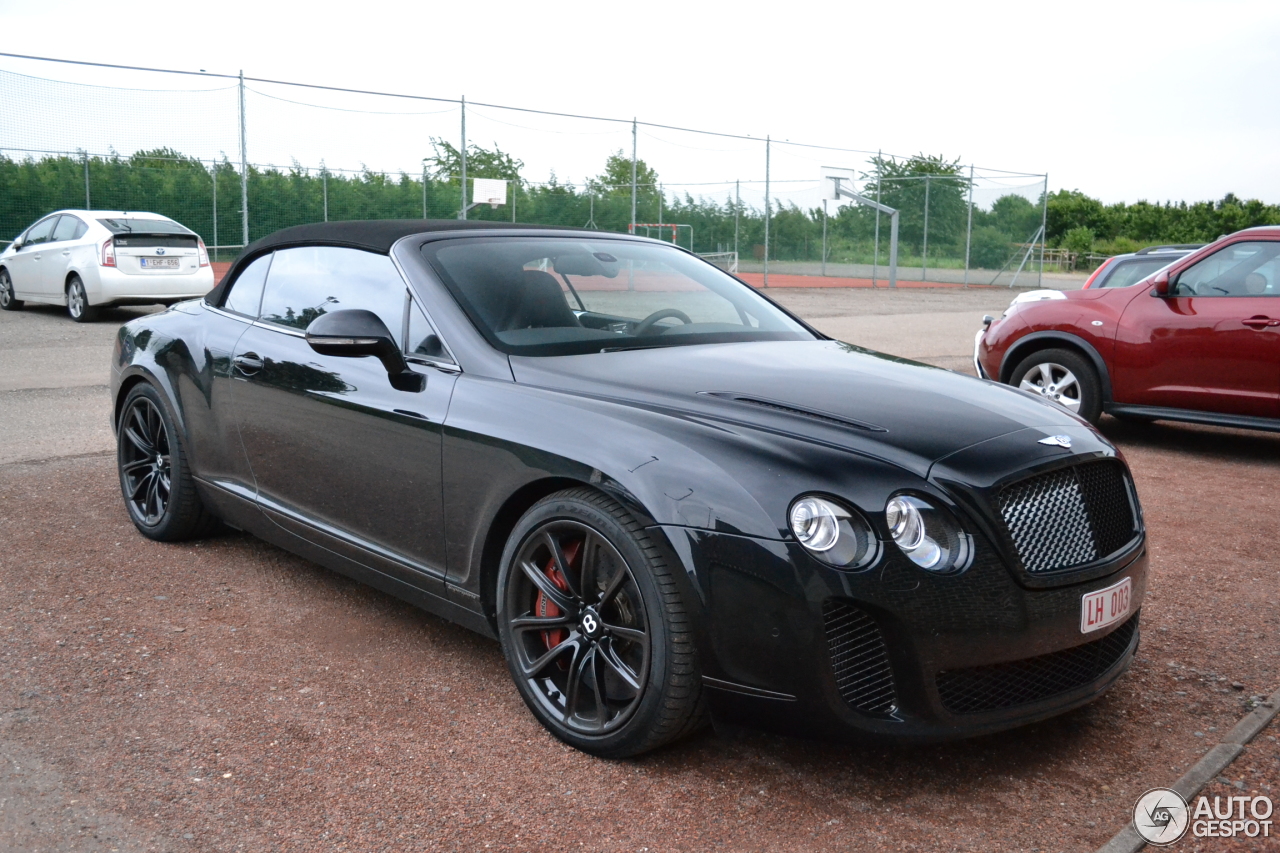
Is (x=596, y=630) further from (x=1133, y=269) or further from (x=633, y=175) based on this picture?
(x=633, y=175)

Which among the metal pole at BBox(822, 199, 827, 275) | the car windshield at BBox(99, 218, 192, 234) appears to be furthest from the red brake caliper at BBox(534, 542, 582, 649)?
the metal pole at BBox(822, 199, 827, 275)

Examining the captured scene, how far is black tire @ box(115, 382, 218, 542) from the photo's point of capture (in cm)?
478

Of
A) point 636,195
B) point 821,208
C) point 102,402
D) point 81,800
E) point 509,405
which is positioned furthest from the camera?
point 821,208

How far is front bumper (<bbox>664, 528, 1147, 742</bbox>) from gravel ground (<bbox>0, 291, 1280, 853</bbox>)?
0.27 meters

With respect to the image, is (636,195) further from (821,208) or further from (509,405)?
(509,405)

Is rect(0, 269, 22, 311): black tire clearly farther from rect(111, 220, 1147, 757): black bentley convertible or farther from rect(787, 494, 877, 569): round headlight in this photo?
rect(787, 494, 877, 569): round headlight

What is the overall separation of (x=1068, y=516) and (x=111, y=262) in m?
14.2

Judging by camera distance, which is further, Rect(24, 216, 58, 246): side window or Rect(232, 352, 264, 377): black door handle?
Rect(24, 216, 58, 246): side window

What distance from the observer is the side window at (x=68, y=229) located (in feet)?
49.5

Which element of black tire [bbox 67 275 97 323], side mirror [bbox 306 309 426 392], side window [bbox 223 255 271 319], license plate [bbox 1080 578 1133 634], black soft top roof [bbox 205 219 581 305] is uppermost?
black soft top roof [bbox 205 219 581 305]

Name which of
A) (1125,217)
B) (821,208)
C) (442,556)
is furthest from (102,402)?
(1125,217)

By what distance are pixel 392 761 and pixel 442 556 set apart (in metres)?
0.65

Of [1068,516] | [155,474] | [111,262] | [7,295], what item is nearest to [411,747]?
[1068,516]

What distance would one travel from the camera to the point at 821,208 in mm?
30125
